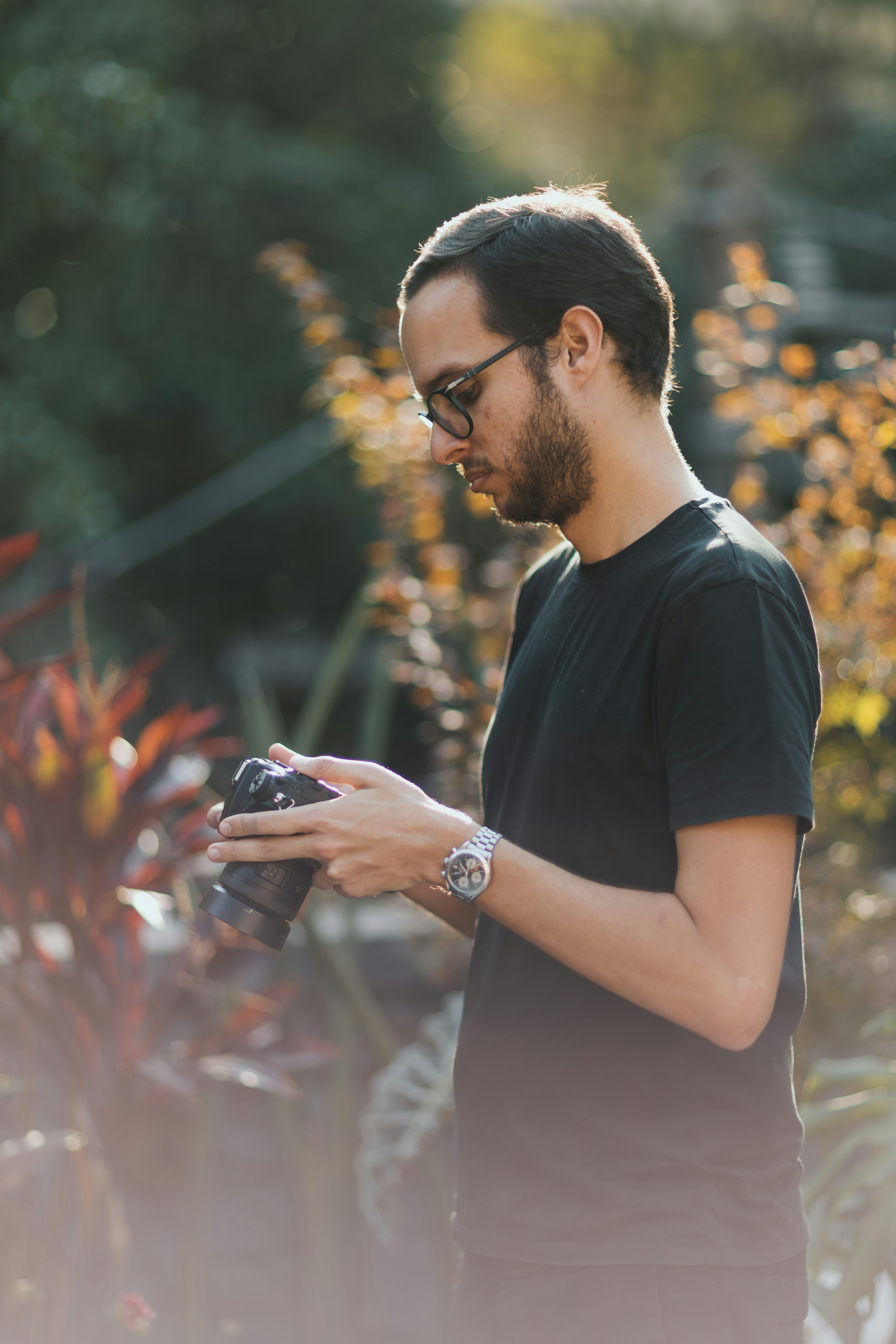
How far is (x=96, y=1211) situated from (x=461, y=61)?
1023 cm

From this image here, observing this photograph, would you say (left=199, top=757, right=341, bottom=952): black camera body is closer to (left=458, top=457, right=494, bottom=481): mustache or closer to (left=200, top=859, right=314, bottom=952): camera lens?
(left=200, top=859, right=314, bottom=952): camera lens

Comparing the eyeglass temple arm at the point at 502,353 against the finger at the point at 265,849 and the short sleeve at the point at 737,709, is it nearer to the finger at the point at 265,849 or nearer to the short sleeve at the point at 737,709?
the short sleeve at the point at 737,709

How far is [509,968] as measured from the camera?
1.29m

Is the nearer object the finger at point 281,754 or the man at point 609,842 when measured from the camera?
the man at point 609,842

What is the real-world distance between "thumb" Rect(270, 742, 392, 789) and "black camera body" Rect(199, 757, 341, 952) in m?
0.02

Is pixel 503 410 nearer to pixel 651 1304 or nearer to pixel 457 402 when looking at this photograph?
pixel 457 402

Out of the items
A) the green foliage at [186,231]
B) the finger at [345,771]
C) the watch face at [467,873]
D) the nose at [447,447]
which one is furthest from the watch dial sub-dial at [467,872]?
the green foliage at [186,231]

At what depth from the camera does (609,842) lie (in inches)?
46.1

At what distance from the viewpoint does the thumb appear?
3.69 ft

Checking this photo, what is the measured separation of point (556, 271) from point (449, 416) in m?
0.18

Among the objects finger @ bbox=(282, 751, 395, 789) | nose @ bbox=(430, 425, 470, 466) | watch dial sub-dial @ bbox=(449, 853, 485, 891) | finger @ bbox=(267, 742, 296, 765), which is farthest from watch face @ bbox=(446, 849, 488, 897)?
nose @ bbox=(430, 425, 470, 466)

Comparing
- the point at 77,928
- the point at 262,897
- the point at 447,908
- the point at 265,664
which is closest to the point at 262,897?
the point at 262,897

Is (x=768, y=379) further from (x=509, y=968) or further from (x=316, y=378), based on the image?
(x=316, y=378)

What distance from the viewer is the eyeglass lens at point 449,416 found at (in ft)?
4.14
